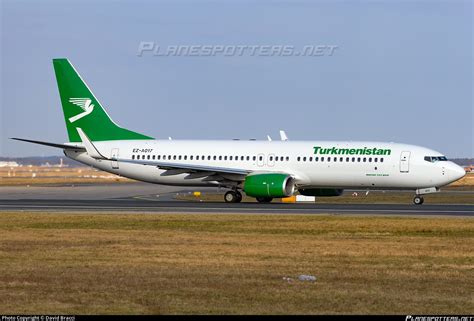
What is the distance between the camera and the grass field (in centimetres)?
1631

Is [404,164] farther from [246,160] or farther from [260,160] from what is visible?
[246,160]

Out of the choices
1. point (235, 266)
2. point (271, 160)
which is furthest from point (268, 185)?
point (235, 266)

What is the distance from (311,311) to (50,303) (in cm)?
450

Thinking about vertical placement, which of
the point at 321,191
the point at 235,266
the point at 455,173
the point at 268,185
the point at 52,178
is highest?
the point at 52,178

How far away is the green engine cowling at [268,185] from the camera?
48.9m

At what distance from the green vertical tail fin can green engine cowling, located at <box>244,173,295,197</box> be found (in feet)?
31.2

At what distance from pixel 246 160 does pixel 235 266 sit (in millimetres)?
31241

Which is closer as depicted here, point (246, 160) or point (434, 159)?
point (434, 159)

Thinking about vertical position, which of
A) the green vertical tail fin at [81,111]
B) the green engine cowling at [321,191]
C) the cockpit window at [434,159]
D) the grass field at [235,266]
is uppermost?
the green vertical tail fin at [81,111]

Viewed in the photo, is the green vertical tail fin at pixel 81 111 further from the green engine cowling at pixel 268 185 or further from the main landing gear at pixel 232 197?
the green engine cowling at pixel 268 185

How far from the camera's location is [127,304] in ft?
Answer: 52.9

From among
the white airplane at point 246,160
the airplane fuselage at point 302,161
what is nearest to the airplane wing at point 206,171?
the white airplane at point 246,160

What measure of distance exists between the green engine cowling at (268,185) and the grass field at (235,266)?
14000 mm

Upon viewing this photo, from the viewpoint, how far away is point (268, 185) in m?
49.1
